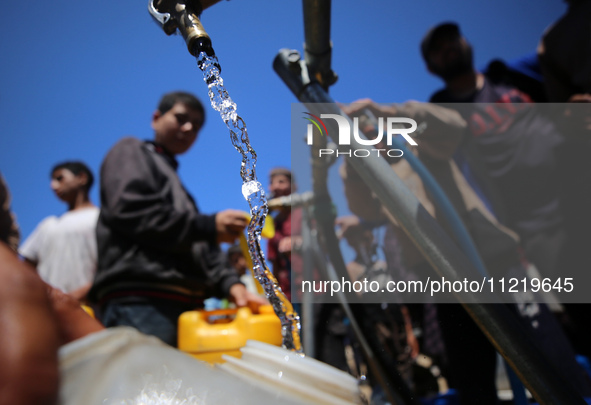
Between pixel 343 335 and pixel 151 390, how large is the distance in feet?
6.95

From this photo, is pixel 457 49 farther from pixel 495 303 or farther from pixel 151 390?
pixel 151 390

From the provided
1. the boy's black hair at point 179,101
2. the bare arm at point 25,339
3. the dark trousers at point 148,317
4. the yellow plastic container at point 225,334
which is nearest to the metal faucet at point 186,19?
the bare arm at point 25,339

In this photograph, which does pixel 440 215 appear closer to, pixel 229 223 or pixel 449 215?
pixel 449 215

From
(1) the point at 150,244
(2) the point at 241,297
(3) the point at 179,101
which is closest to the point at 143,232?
(1) the point at 150,244

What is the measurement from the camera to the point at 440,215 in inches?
40.0

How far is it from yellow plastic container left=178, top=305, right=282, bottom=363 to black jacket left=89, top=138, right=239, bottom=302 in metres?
0.24

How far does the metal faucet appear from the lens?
0.67 metres

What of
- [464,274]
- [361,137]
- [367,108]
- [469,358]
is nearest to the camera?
[464,274]

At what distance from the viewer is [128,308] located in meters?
1.36

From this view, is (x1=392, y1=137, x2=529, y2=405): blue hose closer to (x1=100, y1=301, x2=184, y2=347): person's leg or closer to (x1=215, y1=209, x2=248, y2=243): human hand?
(x1=215, y1=209, x2=248, y2=243): human hand

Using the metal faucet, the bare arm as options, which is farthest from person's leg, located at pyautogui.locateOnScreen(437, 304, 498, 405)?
the bare arm

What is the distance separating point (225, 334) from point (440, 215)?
675 millimetres

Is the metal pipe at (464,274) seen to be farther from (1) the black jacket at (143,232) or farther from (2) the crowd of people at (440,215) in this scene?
(1) the black jacket at (143,232)

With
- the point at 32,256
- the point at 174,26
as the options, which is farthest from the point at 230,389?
the point at 32,256
